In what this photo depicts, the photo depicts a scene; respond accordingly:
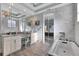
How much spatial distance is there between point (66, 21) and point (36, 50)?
2.01 ft

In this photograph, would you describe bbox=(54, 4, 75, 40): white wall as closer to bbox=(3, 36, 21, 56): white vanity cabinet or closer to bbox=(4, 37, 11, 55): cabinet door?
bbox=(3, 36, 21, 56): white vanity cabinet

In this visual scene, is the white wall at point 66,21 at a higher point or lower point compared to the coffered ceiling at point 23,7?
lower

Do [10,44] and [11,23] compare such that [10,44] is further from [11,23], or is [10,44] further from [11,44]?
[11,23]

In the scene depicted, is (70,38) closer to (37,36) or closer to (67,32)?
(67,32)

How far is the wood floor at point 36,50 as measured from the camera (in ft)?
4.82

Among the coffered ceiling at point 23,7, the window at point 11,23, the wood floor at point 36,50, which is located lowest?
the wood floor at point 36,50

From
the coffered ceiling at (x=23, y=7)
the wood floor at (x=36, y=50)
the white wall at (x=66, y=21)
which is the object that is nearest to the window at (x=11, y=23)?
the coffered ceiling at (x=23, y=7)

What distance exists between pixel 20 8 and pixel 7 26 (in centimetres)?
33

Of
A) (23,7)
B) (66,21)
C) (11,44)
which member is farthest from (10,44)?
(66,21)

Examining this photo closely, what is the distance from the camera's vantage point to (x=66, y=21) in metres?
1.45

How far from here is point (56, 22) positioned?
1.46 metres

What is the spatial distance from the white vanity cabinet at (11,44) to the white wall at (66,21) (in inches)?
23.2

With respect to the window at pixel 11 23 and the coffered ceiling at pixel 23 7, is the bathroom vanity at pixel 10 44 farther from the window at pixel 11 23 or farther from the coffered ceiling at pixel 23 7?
the coffered ceiling at pixel 23 7

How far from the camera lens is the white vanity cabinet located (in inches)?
56.7
